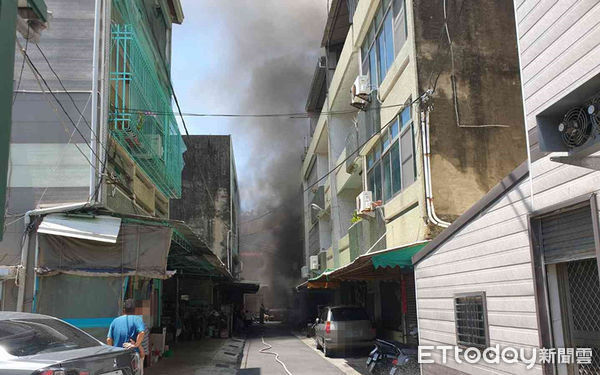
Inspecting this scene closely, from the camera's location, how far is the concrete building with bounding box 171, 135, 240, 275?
3344 centimetres

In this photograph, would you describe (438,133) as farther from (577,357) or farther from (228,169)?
(228,169)

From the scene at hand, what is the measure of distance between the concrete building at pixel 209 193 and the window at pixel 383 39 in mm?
19643

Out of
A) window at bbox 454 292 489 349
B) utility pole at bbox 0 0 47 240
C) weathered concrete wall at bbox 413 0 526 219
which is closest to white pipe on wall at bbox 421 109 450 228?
weathered concrete wall at bbox 413 0 526 219

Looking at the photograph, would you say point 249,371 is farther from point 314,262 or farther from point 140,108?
point 314,262

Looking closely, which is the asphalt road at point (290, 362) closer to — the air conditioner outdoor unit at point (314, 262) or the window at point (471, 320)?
the window at point (471, 320)

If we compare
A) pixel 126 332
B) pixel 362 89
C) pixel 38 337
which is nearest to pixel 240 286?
pixel 362 89

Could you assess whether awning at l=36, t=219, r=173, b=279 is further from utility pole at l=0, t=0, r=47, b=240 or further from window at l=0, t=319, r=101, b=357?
utility pole at l=0, t=0, r=47, b=240

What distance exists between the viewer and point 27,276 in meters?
9.52

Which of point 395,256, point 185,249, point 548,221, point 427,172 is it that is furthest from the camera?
point 185,249

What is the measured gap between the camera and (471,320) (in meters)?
6.34

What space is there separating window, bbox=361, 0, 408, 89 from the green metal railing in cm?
583

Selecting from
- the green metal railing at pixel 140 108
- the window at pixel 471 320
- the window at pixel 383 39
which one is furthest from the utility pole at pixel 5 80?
the window at pixel 383 39

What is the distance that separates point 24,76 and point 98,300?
473 centimetres

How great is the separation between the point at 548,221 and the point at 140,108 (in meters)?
9.62
